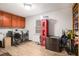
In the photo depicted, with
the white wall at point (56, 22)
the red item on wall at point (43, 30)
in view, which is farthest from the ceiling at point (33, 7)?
the red item on wall at point (43, 30)

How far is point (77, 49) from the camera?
1.49 meters

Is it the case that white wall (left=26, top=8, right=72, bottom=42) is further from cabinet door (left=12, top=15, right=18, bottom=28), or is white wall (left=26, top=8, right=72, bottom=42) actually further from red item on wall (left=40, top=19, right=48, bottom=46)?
cabinet door (left=12, top=15, right=18, bottom=28)

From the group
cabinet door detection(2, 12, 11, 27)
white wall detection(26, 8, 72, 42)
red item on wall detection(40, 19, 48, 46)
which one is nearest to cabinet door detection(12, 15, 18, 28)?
cabinet door detection(2, 12, 11, 27)

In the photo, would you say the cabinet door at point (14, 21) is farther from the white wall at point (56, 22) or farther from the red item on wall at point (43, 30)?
the red item on wall at point (43, 30)

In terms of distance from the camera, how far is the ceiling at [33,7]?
150 cm

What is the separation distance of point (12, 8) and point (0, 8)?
0.18 metres

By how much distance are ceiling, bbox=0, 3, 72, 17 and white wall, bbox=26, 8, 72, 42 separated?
62mm

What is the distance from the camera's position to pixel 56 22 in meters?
1.55

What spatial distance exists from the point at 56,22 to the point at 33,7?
437mm

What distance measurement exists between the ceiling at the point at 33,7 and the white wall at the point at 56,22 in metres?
0.06

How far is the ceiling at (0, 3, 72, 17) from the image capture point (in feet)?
4.91

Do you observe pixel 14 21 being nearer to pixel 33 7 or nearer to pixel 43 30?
pixel 33 7

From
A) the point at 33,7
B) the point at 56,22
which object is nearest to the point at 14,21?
the point at 33,7

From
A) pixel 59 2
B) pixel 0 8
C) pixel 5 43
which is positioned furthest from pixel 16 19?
pixel 59 2
